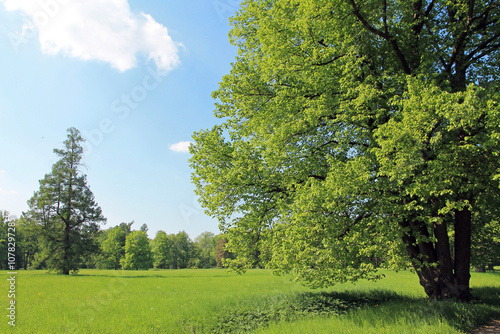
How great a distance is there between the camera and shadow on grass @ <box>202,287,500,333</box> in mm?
9666

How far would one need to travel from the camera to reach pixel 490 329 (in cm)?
916

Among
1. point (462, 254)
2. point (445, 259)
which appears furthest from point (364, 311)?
point (462, 254)

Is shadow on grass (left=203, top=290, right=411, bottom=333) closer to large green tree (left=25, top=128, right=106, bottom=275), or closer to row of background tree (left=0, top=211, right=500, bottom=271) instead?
row of background tree (left=0, top=211, right=500, bottom=271)

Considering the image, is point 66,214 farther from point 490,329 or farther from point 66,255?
point 490,329

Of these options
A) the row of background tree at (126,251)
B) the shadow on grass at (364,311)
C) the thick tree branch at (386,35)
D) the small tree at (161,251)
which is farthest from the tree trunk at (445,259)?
the small tree at (161,251)

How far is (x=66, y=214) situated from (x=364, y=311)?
133ft

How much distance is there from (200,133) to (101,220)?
116 ft

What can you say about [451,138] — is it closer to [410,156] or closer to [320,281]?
[410,156]

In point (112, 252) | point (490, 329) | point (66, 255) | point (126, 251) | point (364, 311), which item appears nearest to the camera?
point (490, 329)

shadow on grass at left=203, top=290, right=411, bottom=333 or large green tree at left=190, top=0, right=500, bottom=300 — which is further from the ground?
large green tree at left=190, top=0, right=500, bottom=300

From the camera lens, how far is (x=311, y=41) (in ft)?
38.5

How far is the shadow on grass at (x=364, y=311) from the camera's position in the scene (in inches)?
381

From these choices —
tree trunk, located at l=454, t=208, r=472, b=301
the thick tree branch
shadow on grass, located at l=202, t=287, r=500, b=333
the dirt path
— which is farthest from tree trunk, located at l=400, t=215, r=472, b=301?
the thick tree branch

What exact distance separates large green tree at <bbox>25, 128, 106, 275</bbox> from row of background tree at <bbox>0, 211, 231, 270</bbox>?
74 cm
